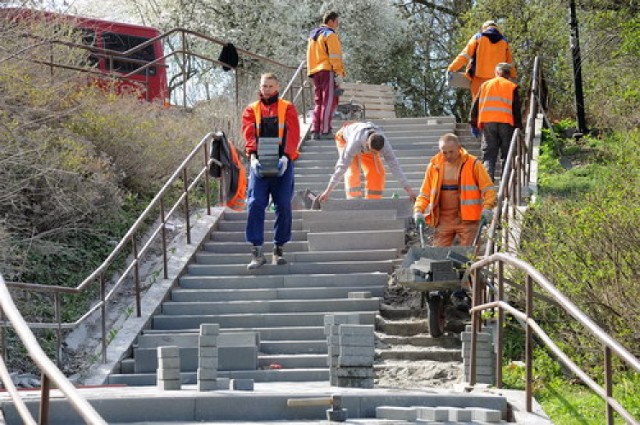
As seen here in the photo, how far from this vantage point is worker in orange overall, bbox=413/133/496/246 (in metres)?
13.7

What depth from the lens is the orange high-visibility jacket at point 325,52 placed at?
1975 centimetres

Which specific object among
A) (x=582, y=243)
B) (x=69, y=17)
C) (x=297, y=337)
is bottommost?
(x=297, y=337)

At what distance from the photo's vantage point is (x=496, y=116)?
678 inches

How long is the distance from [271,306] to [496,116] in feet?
15.6

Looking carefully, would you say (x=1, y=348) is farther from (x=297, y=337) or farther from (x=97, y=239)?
(x=97, y=239)

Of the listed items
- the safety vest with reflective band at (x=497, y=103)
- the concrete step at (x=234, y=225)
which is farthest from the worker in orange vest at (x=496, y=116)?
the concrete step at (x=234, y=225)

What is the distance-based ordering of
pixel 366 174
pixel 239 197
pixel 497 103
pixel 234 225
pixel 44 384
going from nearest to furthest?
1. pixel 44 384
2. pixel 366 174
3. pixel 234 225
4. pixel 239 197
5. pixel 497 103

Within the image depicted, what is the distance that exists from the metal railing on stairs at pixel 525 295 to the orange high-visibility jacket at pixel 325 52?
8.98ft

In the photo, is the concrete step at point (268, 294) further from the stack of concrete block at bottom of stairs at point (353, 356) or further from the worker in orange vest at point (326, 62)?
the worker in orange vest at point (326, 62)

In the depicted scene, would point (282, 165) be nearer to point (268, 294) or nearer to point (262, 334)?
point (268, 294)

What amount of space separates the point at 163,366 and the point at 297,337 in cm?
384

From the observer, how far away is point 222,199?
1728 centimetres

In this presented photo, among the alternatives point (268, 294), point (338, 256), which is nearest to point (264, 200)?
point (268, 294)

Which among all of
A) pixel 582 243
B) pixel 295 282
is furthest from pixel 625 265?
pixel 295 282
